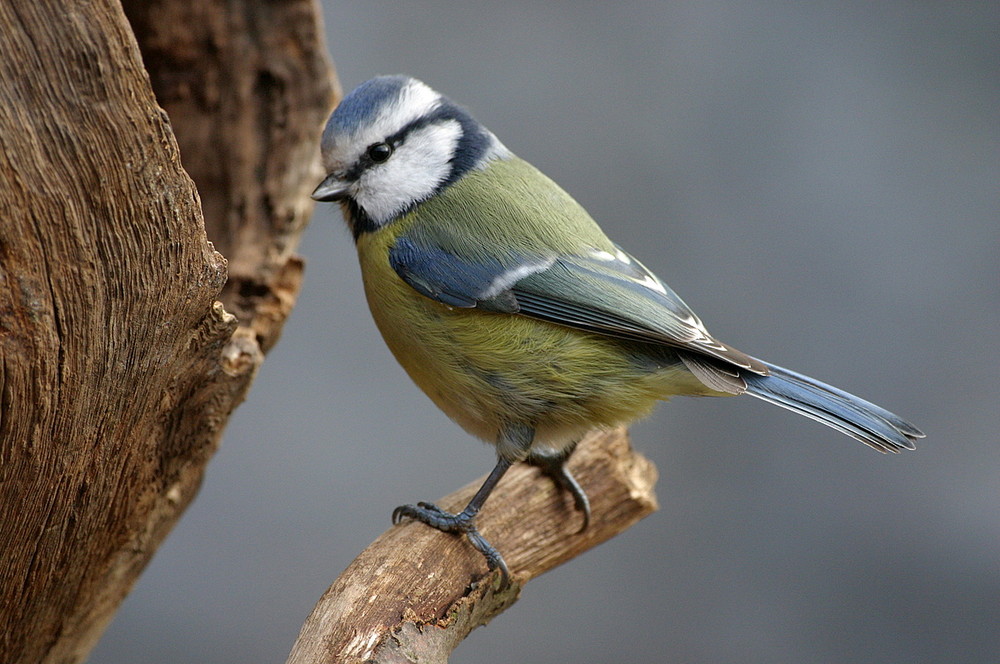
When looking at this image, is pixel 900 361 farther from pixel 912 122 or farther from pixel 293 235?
pixel 293 235

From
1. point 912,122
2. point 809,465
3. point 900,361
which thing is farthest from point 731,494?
point 912,122

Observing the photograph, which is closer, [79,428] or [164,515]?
[79,428]

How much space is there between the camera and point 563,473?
148 centimetres

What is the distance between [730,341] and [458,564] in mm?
1221

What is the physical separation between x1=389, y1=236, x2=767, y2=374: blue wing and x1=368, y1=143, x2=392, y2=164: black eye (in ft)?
0.51

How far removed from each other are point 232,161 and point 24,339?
0.71m

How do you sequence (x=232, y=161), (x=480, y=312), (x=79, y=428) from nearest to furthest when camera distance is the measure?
1. (x=79, y=428)
2. (x=480, y=312)
3. (x=232, y=161)

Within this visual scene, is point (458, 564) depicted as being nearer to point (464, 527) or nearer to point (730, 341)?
point (464, 527)

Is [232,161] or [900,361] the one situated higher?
[900,361]

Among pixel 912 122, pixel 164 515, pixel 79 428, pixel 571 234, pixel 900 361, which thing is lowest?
pixel 164 515

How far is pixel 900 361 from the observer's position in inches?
87.9

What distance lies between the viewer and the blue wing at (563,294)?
1216mm

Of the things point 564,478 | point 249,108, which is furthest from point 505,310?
point 249,108

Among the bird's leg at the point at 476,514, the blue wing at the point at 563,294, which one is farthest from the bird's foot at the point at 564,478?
the blue wing at the point at 563,294
